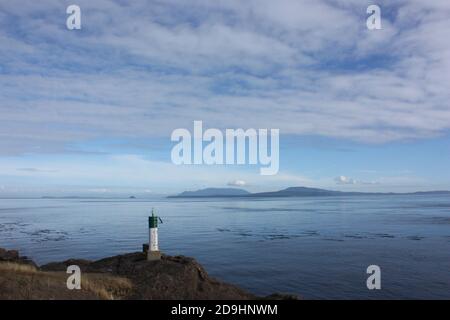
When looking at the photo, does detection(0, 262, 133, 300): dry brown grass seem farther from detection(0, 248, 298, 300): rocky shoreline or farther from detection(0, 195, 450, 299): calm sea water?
detection(0, 195, 450, 299): calm sea water

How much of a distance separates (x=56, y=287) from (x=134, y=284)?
3.38 m

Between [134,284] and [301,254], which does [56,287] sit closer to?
[134,284]

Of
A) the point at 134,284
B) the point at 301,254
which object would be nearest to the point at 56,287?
the point at 134,284

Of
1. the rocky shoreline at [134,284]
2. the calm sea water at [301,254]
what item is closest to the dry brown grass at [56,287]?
the rocky shoreline at [134,284]

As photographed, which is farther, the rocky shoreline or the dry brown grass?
the rocky shoreline

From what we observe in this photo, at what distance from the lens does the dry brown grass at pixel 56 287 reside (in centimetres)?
1487

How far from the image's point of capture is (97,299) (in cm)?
1521

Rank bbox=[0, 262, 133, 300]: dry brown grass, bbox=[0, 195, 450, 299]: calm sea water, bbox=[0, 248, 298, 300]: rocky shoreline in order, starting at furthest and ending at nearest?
bbox=[0, 195, 450, 299]: calm sea water
bbox=[0, 248, 298, 300]: rocky shoreline
bbox=[0, 262, 133, 300]: dry brown grass

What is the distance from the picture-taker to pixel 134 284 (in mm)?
18219

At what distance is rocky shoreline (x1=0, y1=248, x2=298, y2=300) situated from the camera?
15.4 metres

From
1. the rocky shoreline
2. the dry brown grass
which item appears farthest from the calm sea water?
the dry brown grass
